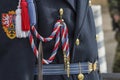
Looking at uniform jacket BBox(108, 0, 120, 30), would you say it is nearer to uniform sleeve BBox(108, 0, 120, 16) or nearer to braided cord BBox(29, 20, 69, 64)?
uniform sleeve BBox(108, 0, 120, 16)

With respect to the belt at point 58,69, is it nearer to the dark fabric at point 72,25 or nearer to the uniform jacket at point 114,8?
the dark fabric at point 72,25

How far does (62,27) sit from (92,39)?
188 mm

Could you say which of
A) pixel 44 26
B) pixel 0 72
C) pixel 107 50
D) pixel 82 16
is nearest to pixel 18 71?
pixel 0 72

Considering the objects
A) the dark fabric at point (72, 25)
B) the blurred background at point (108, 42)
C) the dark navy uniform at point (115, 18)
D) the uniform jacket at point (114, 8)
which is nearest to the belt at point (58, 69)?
the dark fabric at point (72, 25)

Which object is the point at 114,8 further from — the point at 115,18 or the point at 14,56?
the point at 14,56

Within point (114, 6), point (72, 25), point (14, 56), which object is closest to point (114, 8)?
point (114, 6)

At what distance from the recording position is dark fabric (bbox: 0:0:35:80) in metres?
2.17

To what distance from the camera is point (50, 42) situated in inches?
88.4

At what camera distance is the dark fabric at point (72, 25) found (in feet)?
7.33

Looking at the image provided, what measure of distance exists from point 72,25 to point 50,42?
0.13m

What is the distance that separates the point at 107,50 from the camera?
1055 cm

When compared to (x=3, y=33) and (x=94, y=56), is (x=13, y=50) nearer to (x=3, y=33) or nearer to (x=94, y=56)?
(x=3, y=33)

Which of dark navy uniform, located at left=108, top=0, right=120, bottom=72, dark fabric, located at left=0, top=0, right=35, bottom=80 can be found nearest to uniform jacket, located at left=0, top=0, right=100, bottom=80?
dark fabric, located at left=0, top=0, right=35, bottom=80

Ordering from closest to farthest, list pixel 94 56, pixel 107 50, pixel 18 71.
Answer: pixel 18 71, pixel 94 56, pixel 107 50
